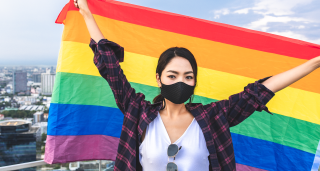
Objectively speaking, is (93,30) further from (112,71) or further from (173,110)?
(173,110)

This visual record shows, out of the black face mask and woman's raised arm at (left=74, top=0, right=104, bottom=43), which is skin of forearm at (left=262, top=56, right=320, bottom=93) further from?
woman's raised arm at (left=74, top=0, right=104, bottom=43)

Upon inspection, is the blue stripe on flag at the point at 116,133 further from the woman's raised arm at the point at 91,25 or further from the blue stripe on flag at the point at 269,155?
the woman's raised arm at the point at 91,25

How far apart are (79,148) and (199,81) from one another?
4.22 ft

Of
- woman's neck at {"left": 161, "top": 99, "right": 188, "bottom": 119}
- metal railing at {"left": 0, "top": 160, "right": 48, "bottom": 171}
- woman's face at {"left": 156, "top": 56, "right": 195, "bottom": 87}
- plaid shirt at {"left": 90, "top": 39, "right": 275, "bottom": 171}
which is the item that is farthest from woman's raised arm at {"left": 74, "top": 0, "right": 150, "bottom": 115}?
metal railing at {"left": 0, "top": 160, "right": 48, "bottom": 171}

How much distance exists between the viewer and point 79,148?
180 centimetres

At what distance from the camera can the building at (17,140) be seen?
2143 mm

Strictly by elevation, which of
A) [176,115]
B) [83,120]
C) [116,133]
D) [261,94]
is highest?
[261,94]

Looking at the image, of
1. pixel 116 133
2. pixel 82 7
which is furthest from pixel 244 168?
pixel 82 7

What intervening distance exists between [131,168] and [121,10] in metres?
1.39

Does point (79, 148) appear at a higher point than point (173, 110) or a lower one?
lower

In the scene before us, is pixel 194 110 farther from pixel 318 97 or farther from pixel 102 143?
pixel 318 97

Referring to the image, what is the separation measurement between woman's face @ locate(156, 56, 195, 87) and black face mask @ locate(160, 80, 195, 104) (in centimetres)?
3

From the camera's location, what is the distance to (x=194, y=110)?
1.26 m

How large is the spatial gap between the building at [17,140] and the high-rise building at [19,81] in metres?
0.48
